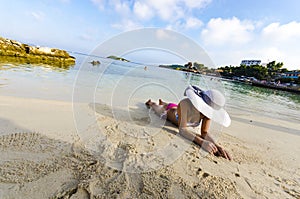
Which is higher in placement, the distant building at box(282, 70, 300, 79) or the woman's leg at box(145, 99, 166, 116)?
the distant building at box(282, 70, 300, 79)

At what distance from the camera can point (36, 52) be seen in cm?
2345

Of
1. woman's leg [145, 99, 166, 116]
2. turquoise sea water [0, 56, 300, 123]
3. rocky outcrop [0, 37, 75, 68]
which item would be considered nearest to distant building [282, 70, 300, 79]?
turquoise sea water [0, 56, 300, 123]

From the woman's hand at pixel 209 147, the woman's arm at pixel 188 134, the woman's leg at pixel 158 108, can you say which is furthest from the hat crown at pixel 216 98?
the woman's leg at pixel 158 108

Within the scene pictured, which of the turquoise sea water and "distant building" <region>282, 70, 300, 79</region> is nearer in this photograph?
the turquoise sea water

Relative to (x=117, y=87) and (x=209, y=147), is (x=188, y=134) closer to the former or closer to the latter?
(x=209, y=147)

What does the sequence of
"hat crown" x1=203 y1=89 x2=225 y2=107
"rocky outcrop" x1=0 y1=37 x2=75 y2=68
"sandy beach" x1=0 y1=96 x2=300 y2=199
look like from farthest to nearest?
"rocky outcrop" x1=0 y1=37 x2=75 y2=68, "hat crown" x1=203 y1=89 x2=225 y2=107, "sandy beach" x1=0 y1=96 x2=300 y2=199

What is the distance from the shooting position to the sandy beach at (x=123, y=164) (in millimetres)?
1343

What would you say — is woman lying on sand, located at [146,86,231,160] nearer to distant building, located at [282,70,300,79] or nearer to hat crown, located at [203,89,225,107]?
hat crown, located at [203,89,225,107]

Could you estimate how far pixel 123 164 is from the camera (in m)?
1.66

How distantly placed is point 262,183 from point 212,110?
100 cm

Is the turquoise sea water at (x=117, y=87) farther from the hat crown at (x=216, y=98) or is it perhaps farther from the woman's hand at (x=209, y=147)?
the woman's hand at (x=209, y=147)

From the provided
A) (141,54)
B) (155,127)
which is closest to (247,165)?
(155,127)

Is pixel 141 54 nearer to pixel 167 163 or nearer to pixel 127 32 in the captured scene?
pixel 127 32

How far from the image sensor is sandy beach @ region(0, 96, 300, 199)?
1343mm
